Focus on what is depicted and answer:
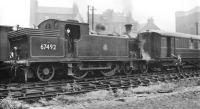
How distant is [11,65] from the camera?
11203 mm

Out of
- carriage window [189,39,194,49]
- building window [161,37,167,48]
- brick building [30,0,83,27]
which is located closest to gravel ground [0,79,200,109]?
building window [161,37,167,48]

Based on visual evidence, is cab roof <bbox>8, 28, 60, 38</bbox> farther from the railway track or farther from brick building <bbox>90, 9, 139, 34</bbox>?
brick building <bbox>90, 9, 139, 34</bbox>

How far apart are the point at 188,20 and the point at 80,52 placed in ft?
191

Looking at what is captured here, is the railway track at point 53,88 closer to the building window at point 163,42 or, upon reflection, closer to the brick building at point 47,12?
the building window at point 163,42

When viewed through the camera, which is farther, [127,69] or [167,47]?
[167,47]

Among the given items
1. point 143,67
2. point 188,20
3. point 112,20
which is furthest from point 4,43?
point 188,20

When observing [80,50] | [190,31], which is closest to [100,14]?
[190,31]

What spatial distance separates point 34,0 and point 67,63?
63692mm

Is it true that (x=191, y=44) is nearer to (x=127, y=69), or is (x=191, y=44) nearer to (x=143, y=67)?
(x=143, y=67)

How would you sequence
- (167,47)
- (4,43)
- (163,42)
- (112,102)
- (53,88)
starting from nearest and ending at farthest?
(112,102)
(53,88)
(4,43)
(163,42)
(167,47)

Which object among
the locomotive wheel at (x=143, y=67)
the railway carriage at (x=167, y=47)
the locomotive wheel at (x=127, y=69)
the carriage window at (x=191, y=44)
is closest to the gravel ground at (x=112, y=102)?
the locomotive wheel at (x=127, y=69)

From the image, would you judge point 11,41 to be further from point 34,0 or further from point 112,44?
point 34,0

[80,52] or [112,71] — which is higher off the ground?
[80,52]

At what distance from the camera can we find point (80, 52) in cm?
1238
